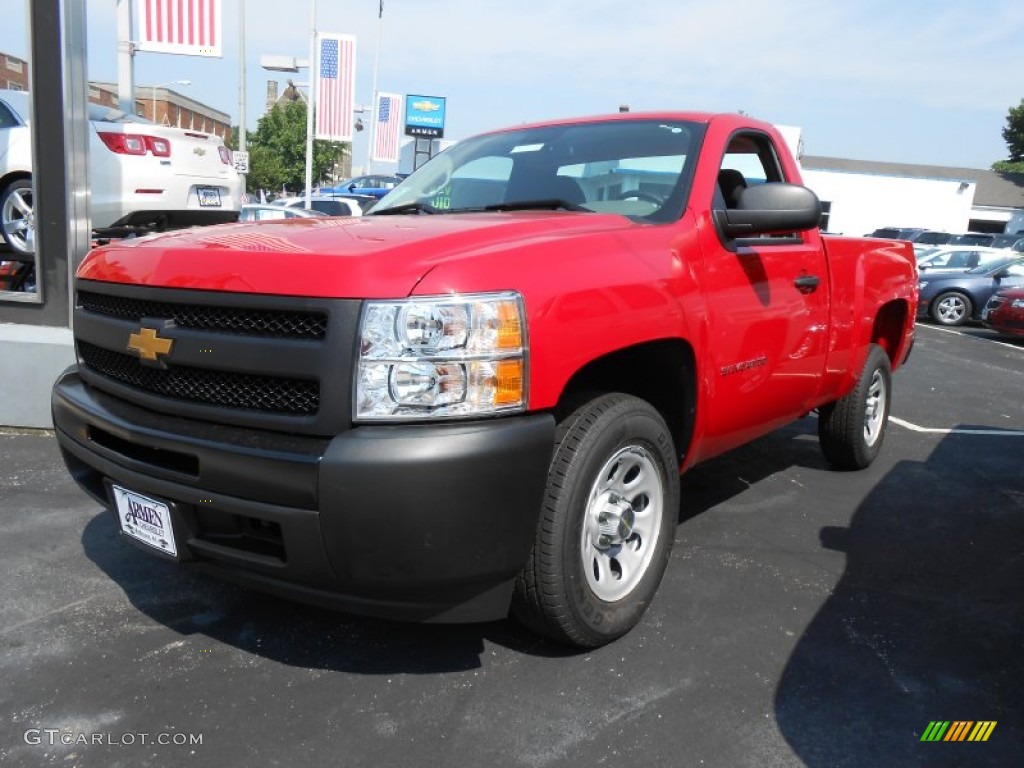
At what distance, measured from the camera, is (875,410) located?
5.42 meters

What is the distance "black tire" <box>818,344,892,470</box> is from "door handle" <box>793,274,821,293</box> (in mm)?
1179

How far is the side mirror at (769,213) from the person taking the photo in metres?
3.27

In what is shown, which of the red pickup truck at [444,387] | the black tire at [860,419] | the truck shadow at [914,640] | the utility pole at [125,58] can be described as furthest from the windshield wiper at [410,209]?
the utility pole at [125,58]

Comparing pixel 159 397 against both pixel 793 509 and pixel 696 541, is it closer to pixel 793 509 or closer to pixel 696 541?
pixel 696 541

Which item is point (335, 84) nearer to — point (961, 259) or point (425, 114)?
point (961, 259)

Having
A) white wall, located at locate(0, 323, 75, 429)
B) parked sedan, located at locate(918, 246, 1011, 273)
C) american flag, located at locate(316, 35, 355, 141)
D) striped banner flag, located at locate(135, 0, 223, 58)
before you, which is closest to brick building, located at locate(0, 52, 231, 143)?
american flag, located at locate(316, 35, 355, 141)

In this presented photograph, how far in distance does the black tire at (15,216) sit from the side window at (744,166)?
5865mm

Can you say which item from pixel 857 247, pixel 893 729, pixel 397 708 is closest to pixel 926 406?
pixel 857 247

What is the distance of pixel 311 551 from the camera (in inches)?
88.6

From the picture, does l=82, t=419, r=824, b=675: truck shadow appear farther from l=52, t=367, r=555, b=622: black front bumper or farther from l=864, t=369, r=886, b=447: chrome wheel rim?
l=864, t=369, r=886, b=447: chrome wheel rim

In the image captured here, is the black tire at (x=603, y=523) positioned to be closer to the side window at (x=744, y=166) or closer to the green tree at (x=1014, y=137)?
the side window at (x=744, y=166)

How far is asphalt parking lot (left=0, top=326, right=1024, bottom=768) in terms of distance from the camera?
2.41 metres

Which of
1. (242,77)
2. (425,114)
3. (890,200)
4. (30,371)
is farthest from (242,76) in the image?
(890,200)

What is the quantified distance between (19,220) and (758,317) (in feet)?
21.3
